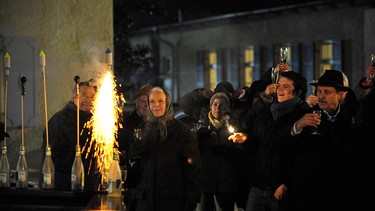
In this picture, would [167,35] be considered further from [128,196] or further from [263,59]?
[128,196]

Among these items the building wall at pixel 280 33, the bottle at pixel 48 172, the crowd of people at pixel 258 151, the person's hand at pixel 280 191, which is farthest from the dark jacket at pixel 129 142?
the building wall at pixel 280 33

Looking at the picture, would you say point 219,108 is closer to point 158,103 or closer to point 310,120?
point 158,103

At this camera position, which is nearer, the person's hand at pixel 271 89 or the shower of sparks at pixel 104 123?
the shower of sparks at pixel 104 123

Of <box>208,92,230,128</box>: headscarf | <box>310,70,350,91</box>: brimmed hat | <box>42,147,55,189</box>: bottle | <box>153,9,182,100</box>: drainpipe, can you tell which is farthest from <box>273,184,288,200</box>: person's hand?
<box>153,9,182,100</box>: drainpipe

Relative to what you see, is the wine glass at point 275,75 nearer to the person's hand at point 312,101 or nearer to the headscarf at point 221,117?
the person's hand at point 312,101

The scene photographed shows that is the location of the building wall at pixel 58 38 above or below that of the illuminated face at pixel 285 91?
above

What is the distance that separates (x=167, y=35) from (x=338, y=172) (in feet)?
80.5

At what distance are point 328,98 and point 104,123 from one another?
242 centimetres

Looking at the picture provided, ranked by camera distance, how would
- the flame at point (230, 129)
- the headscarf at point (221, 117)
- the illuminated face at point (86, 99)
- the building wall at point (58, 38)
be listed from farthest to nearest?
1. the building wall at point (58, 38)
2. the headscarf at point (221, 117)
3. the illuminated face at point (86, 99)
4. the flame at point (230, 129)

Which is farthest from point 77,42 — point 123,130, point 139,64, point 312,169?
point 139,64

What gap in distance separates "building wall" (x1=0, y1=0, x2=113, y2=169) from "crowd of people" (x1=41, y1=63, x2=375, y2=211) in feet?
10.7

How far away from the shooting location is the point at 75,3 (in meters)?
14.8

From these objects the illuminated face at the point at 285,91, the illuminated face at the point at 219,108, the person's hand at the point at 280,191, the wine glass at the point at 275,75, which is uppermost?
the wine glass at the point at 275,75

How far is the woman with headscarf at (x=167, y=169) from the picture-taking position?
33.2ft
